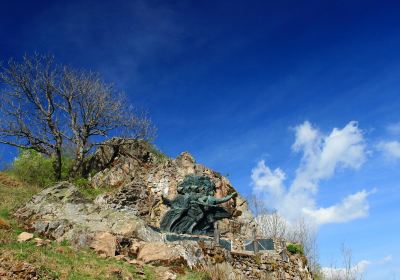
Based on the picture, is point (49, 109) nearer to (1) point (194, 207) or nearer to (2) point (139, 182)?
(2) point (139, 182)

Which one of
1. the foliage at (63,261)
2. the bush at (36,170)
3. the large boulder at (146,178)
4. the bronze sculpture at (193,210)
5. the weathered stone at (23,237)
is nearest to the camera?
the foliage at (63,261)

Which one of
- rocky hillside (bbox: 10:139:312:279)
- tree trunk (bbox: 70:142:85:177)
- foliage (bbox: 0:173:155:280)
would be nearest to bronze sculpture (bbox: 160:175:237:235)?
rocky hillside (bbox: 10:139:312:279)

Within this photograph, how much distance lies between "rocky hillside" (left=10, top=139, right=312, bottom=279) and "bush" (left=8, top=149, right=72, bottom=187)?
11.5ft

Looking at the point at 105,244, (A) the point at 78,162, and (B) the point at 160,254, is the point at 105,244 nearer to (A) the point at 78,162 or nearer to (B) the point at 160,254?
(B) the point at 160,254

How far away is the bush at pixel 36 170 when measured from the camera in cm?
→ 2853

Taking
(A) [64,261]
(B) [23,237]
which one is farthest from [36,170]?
(A) [64,261]

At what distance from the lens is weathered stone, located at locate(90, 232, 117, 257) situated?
13677 millimetres

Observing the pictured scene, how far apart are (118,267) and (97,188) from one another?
656 inches

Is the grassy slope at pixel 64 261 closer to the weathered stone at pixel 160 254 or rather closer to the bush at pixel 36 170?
the weathered stone at pixel 160 254

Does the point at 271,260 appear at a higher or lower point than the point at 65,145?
lower

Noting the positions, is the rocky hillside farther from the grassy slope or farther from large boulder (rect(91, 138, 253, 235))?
the grassy slope

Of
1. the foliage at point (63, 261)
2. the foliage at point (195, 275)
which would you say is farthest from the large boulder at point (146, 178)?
the foliage at point (195, 275)

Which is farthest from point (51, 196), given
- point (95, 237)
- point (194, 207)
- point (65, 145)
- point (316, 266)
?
point (316, 266)

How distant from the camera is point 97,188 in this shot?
2789cm
